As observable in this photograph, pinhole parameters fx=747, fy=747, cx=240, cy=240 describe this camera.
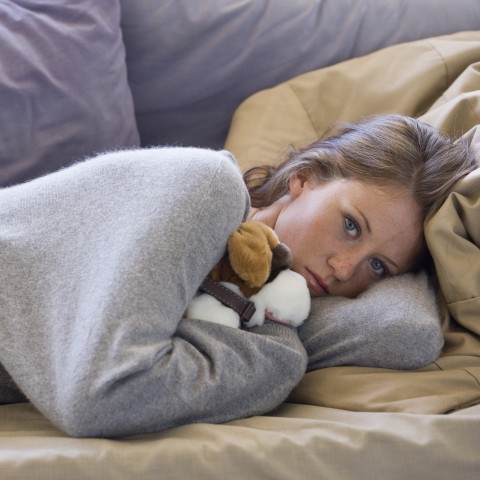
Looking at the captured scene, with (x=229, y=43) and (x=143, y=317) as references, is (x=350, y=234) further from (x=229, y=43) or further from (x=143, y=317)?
(x=229, y=43)

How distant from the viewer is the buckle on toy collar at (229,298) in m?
1.06

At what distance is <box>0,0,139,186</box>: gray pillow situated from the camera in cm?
139

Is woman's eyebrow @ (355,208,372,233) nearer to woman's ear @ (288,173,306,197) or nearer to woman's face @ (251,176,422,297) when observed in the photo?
woman's face @ (251,176,422,297)

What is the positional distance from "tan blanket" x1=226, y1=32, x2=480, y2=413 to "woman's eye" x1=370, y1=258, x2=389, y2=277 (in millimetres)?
101

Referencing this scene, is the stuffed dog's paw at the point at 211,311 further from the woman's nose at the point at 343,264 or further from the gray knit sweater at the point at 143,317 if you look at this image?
the woman's nose at the point at 343,264

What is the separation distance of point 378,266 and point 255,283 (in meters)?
0.31

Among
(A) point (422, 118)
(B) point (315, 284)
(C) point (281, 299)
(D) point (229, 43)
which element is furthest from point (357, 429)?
(D) point (229, 43)

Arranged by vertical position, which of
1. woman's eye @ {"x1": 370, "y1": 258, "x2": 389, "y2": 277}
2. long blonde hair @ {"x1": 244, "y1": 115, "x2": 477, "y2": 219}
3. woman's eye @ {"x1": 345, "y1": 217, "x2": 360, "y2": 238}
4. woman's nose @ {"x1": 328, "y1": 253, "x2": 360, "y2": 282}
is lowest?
woman's eye @ {"x1": 370, "y1": 258, "x2": 389, "y2": 277}

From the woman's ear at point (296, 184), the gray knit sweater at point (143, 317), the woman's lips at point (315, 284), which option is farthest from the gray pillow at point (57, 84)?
the woman's lips at point (315, 284)

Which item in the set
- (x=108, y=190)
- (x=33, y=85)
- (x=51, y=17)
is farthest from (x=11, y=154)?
(x=108, y=190)

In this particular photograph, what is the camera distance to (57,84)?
1.41 metres

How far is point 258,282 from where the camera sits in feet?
3.42

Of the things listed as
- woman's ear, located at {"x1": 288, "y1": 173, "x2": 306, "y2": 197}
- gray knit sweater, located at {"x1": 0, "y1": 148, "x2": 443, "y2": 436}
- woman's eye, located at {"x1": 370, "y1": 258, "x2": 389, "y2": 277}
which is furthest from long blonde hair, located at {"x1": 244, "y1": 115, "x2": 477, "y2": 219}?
gray knit sweater, located at {"x1": 0, "y1": 148, "x2": 443, "y2": 436}

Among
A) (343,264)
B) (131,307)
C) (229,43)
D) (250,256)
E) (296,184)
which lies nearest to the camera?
(131,307)
